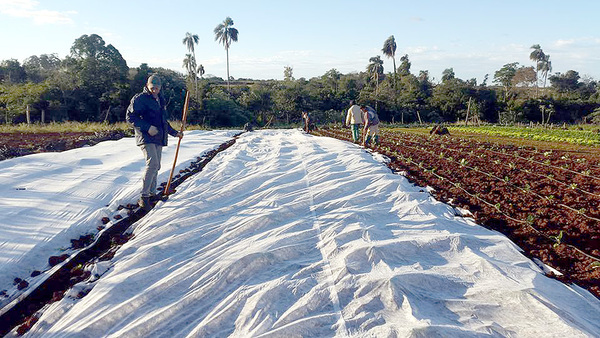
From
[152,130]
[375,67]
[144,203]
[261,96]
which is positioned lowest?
[144,203]

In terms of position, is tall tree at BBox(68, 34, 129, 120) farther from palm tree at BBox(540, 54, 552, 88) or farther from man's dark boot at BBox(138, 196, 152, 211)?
palm tree at BBox(540, 54, 552, 88)

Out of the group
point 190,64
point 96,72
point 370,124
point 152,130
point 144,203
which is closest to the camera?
point 152,130

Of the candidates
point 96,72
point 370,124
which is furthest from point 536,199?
point 96,72

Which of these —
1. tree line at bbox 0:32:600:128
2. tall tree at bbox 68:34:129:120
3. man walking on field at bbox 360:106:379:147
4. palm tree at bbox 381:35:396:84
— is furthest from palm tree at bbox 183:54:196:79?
man walking on field at bbox 360:106:379:147

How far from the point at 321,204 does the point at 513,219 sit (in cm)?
215

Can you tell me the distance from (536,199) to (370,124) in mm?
5731

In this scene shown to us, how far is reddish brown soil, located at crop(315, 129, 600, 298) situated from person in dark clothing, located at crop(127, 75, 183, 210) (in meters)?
3.82

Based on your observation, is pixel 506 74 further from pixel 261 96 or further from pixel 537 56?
pixel 261 96

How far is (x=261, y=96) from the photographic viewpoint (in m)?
31.9

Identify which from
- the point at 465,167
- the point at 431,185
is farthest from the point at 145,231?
the point at 465,167

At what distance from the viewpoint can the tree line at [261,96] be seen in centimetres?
2267

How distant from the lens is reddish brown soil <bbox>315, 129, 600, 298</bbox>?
10.4 ft

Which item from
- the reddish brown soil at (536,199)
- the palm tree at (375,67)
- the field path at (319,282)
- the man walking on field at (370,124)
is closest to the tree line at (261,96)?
the palm tree at (375,67)

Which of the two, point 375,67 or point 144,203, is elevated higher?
point 375,67
